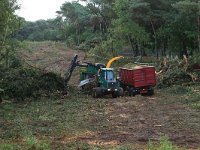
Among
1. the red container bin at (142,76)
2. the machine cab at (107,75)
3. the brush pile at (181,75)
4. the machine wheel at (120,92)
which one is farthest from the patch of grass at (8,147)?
the brush pile at (181,75)

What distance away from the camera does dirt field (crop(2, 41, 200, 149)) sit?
13.3 metres

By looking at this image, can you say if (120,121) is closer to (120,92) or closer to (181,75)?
(120,92)

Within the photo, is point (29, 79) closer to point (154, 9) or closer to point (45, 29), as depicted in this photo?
point (154, 9)

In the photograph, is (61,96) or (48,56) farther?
(48,56)

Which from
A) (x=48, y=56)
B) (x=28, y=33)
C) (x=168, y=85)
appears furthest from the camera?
(x=28, y=33)

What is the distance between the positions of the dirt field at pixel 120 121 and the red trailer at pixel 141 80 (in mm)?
878

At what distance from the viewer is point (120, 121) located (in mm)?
17203

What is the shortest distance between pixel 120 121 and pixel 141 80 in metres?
9.11

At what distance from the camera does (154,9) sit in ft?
144

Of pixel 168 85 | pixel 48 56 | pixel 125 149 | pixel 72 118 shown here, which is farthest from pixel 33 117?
pixel 48 56

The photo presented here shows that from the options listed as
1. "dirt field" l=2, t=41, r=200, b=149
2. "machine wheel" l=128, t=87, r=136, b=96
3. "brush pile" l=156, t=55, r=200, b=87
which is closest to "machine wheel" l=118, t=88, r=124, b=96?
"machine wheel" l=128, t=87, r=136, b=96

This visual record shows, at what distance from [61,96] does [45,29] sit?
7700 cm

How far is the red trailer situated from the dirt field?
2.88 ft

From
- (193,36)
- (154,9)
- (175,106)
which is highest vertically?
(154,9)
